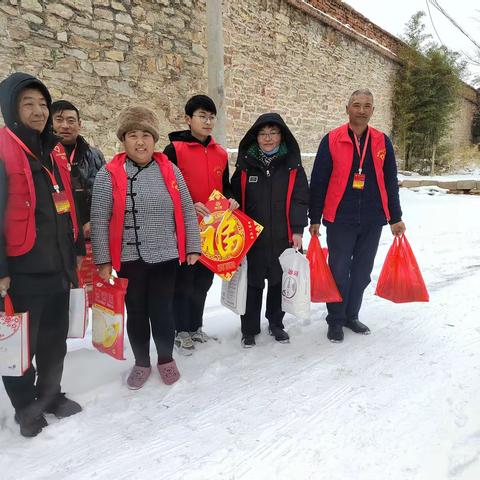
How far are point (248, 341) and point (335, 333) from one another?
65 cm

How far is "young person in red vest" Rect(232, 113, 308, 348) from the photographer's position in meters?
2.52

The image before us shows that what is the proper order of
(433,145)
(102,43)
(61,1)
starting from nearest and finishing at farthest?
(61,1) → (102,43) → (433,145)

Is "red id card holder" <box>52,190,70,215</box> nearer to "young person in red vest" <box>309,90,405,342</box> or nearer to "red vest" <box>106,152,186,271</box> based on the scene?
"red vest" <box>106,152,186,271</box>

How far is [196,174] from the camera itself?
2.45 meters

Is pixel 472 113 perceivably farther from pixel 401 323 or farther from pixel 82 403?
pixel 82 403

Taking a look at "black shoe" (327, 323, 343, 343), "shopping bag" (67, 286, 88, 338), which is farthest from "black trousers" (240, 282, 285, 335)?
"shopping bag" (67, 286, 88, 338)

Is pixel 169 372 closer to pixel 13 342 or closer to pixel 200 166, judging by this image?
pixel 13 342

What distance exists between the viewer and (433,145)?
50.1ft

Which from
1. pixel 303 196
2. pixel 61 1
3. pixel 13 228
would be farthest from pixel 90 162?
pixel 61 1

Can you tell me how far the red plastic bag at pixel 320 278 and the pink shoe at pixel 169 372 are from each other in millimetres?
1082

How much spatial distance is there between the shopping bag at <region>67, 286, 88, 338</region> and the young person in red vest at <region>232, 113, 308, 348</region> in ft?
3.66

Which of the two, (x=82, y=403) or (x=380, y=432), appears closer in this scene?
(x=380, y=432)

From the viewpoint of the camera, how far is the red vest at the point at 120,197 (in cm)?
200

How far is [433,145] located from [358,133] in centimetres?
1474
